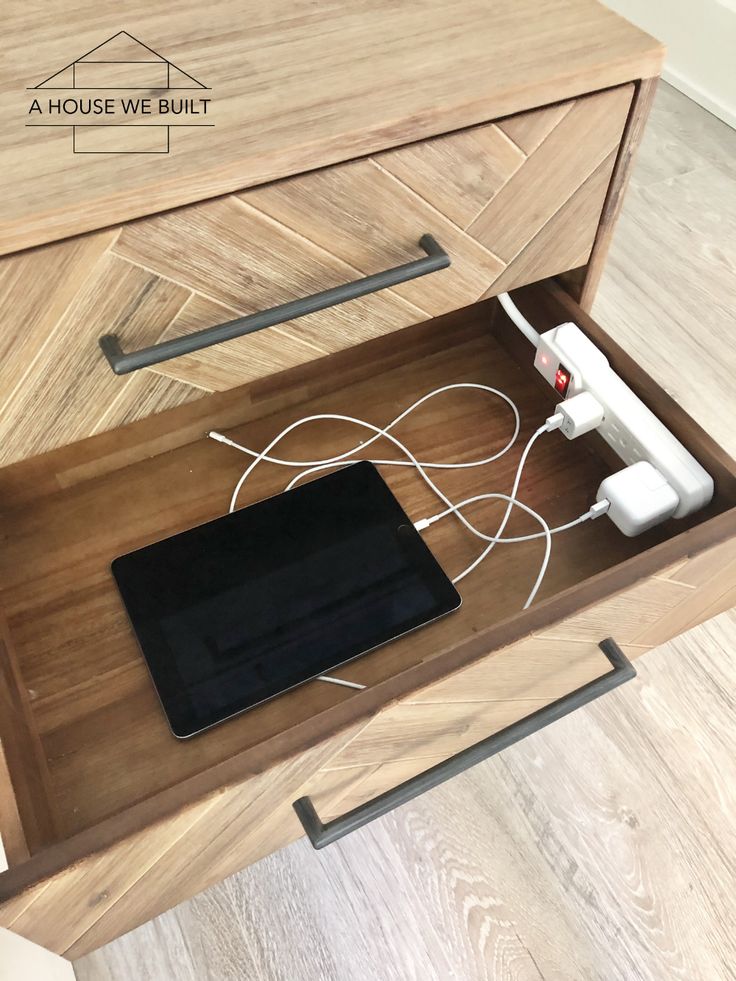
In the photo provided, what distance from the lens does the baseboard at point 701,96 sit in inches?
61.0

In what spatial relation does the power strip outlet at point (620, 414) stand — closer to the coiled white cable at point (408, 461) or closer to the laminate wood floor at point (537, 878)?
the coiled white cable at point (408, 461)

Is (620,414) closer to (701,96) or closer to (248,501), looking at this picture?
(248,501)

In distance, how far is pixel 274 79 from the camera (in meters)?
0.50

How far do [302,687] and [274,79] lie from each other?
0.46 m

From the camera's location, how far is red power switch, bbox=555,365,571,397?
28.8 inches

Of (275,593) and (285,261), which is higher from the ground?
(285,261)

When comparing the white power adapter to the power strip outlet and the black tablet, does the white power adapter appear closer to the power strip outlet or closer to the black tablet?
the power strip outlet

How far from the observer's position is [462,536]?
2.38 ft

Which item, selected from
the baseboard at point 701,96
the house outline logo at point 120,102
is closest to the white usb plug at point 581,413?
the house outline logo at point 120,102

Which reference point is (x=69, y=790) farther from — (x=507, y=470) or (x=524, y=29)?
(x=524, y=29)

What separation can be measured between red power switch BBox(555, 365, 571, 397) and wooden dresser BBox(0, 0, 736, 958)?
43 millimetres

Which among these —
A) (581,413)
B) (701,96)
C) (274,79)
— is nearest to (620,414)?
(581,413)

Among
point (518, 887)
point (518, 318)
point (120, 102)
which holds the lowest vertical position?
point (518, 887)

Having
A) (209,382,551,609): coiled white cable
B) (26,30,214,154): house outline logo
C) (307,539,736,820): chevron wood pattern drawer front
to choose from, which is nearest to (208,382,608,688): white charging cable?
(209,382,551,609): coiled white cable
